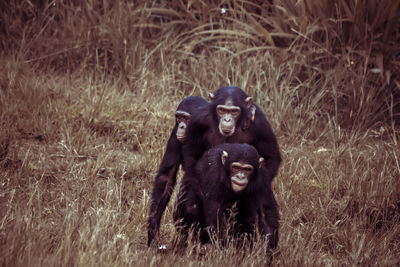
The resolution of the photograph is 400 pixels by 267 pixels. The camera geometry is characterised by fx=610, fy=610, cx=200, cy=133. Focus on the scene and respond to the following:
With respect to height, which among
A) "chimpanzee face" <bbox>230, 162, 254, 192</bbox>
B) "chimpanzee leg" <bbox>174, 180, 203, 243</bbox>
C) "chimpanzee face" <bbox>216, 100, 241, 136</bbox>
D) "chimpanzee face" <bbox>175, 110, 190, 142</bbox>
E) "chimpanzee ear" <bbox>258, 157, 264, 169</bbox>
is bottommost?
"chimpanzee leg" <bbox>174, 180, 203, 243</bbox>

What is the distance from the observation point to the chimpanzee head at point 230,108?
4.15 m

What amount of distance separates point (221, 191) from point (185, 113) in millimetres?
757

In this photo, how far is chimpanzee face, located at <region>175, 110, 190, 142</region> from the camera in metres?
4.36

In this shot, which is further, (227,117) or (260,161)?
(227,117)

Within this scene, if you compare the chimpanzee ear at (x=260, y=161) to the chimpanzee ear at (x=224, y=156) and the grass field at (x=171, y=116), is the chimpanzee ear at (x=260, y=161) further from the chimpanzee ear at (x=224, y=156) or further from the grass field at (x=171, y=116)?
the grass field at (x=171, y=116)

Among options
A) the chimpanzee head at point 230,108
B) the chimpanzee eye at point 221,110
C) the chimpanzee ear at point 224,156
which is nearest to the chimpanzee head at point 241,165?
the chimpanzee ear at point 224,156

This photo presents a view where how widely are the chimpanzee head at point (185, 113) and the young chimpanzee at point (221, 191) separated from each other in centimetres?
25

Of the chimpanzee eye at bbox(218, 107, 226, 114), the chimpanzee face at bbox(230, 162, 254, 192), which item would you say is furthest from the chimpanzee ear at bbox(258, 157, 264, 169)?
the chimpanzee eye at bbox(218, 107, 226, 114)

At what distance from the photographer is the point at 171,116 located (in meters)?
6.41

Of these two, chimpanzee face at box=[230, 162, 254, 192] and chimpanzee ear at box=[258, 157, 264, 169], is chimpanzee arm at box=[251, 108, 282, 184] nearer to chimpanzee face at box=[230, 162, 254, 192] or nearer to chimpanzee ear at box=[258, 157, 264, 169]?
chimpanzee ear at box=[258, 157, 264, 169]

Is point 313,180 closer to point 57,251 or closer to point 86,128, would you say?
point 86,128

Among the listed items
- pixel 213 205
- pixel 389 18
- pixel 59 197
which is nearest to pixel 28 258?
pixel 213 205

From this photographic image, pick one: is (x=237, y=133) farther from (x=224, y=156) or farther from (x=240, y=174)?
(x=240, y=174)

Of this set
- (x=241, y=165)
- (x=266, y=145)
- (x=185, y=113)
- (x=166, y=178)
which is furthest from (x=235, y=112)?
(x=166, y=178)
